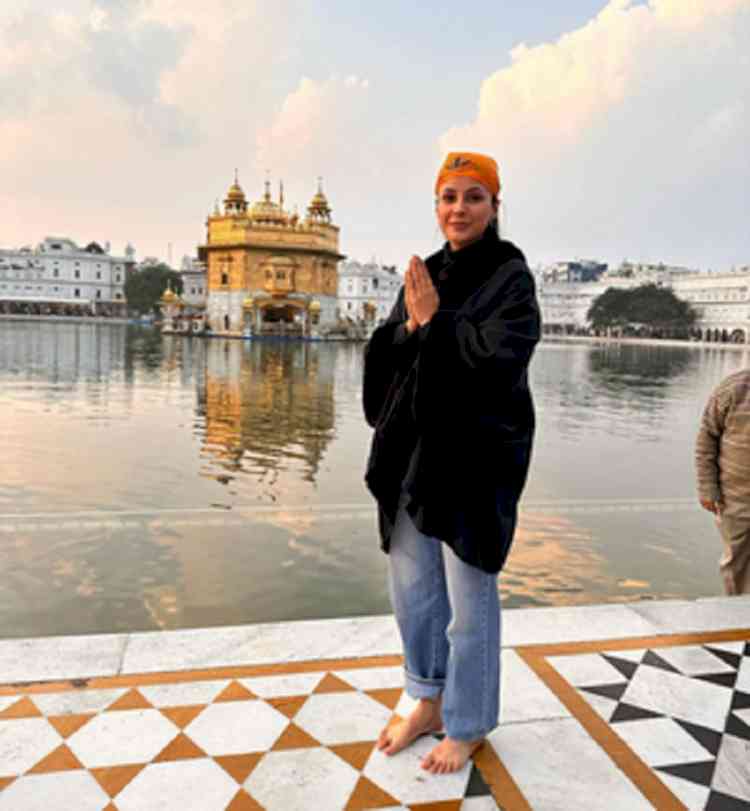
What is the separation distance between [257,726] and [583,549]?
3513 millimetres

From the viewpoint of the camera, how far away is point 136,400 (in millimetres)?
13031

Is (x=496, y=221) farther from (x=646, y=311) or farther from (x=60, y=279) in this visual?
(x=60, y=279)

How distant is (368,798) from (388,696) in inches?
22.9

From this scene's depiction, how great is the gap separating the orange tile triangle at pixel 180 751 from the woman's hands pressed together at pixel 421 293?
1534 millimetres

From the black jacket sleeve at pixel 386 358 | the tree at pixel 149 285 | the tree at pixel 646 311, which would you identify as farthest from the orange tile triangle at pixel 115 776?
the tree at pixel 149 285

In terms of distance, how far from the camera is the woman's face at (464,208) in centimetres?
226

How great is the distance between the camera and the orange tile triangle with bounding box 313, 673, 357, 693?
2781mm

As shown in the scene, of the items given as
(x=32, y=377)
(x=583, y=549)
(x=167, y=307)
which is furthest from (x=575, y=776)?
Answer: (x=167, y=307)

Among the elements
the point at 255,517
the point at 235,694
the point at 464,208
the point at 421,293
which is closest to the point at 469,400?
the point at 421,293

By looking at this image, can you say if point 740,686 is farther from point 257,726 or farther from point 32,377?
point 32,377

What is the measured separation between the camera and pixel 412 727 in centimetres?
248

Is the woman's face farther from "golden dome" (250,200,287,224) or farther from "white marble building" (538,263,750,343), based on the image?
"white marble building" (538,263,750,343)

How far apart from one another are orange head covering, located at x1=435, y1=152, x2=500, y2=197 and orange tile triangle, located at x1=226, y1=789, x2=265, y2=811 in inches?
76.1

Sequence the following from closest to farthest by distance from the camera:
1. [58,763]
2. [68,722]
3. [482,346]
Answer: [482,346] < [58,763] < [68,722]
